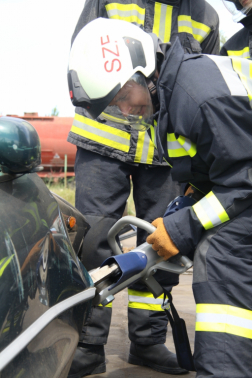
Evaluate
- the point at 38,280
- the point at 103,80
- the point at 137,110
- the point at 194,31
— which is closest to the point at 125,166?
the point at 137,110

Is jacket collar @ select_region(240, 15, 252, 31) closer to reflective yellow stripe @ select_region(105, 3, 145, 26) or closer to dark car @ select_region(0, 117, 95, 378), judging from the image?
reflective yellow stripe @ select_region(105, 3, 145, 26)

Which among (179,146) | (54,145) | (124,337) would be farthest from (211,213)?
(54,145)

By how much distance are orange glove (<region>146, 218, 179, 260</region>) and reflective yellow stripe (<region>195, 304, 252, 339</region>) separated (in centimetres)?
24

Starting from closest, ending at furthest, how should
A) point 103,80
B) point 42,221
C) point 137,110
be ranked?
point 42,221, point 103,80, point 137,110

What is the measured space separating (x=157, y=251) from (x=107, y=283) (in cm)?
25

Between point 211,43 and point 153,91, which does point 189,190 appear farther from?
point 211,43

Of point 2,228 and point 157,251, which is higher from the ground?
point 2,228

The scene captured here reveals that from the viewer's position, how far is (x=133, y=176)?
97.1 inches

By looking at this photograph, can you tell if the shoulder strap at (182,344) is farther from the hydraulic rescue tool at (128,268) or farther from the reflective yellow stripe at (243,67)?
the reflective yellow stripe at (243,67)

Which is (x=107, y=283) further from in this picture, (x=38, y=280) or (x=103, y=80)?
(x=103, y=80)

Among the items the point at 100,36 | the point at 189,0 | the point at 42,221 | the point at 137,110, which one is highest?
the point at 189,0

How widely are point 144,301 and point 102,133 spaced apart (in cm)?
95

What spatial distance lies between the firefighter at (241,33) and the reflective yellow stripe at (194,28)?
Answer: 213 mm

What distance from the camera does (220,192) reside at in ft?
5.31
